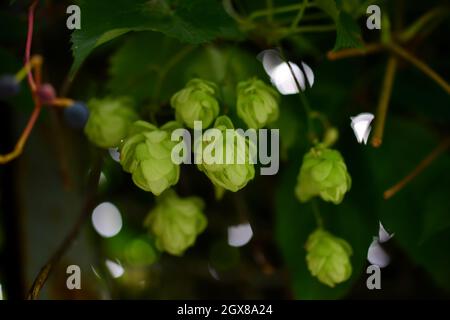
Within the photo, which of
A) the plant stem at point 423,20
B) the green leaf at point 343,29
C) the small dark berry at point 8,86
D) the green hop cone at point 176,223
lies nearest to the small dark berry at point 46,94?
the small dark berry at point 8,86

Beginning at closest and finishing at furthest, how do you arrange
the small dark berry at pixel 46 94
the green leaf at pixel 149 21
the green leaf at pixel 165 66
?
the green leaf at pixel 149 21 → the small dark berry at pixel 46 94 → the green leaf at pixel 165 66

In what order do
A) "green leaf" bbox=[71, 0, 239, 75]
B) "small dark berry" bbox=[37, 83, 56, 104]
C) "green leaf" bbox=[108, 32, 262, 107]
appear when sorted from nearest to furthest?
"green leaf" bbox=[71, 0, 239, 75] → "small dark berry" bbox=[37, 83, 56, 104] → "green leaf" bbox=[108, 32, 262, 107]

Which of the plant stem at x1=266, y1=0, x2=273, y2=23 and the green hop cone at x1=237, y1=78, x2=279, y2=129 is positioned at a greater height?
the plant stem at x1=266, y1=0, x2=273, y2=23

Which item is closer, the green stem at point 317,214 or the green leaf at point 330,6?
the green leaf at point 330,6

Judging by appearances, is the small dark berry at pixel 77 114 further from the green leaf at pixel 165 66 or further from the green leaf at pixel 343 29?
the green leaf at pixel 343 29

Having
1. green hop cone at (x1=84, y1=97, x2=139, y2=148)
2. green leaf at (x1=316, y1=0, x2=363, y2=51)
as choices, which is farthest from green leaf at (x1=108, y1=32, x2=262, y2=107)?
green leaf at (x1=316, y1=0, x2=363, y2=51)

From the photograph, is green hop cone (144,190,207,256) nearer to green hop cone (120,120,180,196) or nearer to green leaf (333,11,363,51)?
green hop cone (120,120,180,196)
